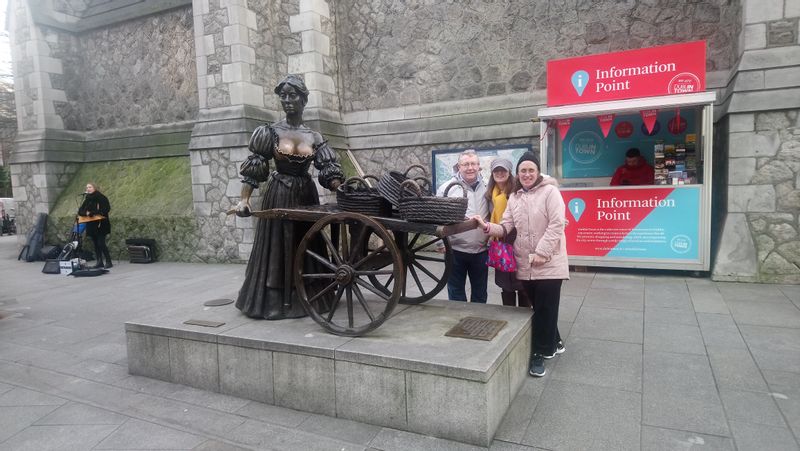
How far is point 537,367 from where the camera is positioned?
381 centimetres

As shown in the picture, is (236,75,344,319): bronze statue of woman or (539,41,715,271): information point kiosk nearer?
(236,75,344,319): bronze statue of woman

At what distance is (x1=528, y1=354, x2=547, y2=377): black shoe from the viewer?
3783 mm

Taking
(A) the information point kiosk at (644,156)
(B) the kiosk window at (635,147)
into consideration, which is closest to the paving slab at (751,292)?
(A) the information point kiosk at (644,156)

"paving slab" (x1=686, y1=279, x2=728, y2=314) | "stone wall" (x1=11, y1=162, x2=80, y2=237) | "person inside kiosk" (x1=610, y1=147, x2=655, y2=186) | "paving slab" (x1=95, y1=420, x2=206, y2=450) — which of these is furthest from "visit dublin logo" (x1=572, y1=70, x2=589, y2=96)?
"stone wall" (x1=11, y1=162, x2=80, y2=237)

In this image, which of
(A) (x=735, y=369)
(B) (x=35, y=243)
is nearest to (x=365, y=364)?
(A) (x=735, y=369)

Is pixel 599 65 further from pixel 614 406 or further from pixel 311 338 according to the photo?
pixel 311 338

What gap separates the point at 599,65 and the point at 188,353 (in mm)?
6295

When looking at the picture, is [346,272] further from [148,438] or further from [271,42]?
[271,42]

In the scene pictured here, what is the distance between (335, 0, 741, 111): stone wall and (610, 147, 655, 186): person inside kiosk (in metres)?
1.87

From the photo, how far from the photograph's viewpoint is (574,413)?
10.5 ft

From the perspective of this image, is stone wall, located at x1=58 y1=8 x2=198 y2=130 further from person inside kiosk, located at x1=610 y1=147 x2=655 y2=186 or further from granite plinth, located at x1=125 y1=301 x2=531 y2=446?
person inside kiosk, located at x1=610 y1=147 x2=655 y2=186

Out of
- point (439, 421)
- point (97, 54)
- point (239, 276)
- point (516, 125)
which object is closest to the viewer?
point (439, 421)

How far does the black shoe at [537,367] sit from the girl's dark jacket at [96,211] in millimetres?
9244

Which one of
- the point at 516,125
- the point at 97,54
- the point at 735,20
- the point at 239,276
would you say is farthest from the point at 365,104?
the point at 97,54
